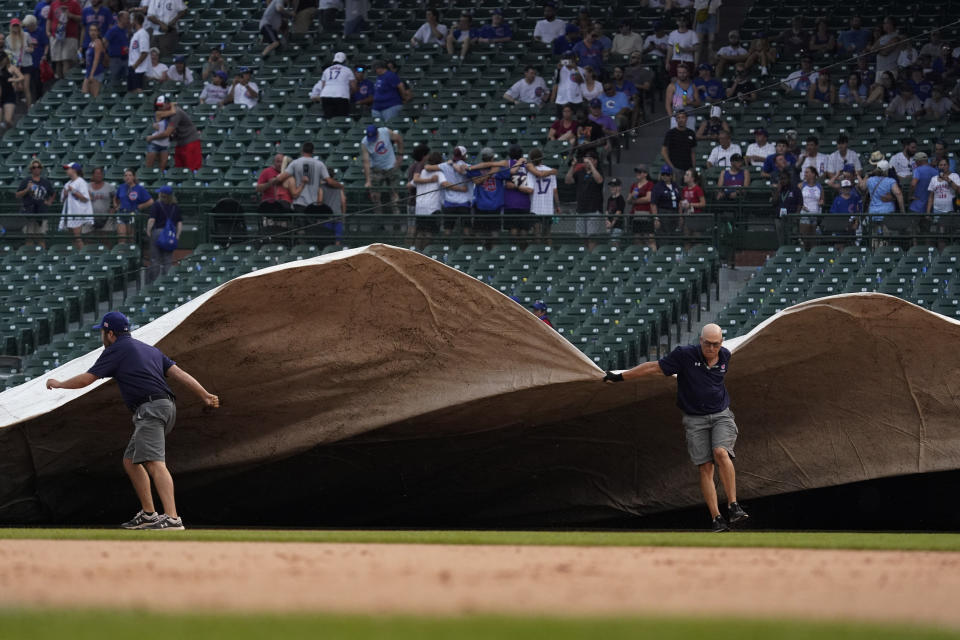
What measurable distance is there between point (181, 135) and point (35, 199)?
274 cm

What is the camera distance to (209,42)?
Result: 2934 centimetres

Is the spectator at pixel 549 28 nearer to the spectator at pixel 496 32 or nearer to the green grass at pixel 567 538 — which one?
the spectator at pixel 496 32

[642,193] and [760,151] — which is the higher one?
[760,151]

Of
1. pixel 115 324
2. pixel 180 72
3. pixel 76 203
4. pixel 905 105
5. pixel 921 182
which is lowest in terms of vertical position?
pixel 115 324

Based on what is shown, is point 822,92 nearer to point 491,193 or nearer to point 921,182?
point 921,182

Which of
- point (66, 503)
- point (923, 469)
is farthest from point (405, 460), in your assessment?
point (923, 469)

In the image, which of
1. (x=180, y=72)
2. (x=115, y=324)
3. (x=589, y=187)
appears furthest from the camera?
(x=180, y=72)

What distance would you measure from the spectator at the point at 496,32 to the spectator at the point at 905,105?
7.22 metres

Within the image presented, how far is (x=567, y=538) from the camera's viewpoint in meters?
10.4

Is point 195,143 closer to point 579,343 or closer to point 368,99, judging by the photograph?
point 368,99

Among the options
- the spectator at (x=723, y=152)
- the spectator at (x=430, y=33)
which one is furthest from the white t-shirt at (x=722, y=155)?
the spectator at (x=430, y=33)

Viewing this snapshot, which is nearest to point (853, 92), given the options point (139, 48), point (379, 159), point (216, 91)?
point (379, 159)

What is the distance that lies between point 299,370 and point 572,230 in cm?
904

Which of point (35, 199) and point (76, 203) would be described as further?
point (35, 199)
